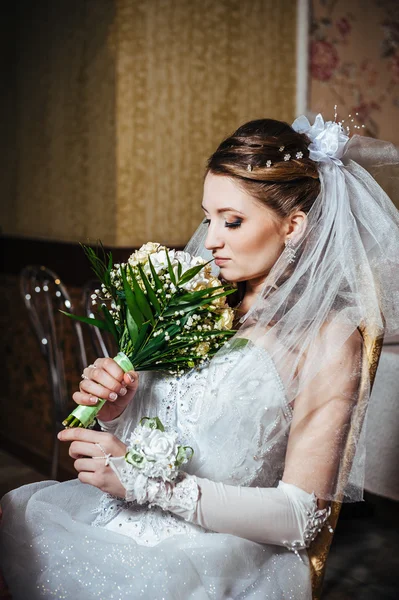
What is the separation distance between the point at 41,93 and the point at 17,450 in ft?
7.82

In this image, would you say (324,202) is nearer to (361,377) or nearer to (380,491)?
(361,377)

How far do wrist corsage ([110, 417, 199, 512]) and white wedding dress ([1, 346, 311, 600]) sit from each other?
4.4 inches

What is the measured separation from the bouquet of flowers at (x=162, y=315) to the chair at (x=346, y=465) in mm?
292

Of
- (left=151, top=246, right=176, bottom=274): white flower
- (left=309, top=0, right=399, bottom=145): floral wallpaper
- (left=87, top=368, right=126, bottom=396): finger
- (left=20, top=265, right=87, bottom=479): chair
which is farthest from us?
(left=309, top=0, right=399, bottom=145): floral wallpaper

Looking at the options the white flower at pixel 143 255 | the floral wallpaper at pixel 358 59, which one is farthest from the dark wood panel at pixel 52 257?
the white flower at pixel 143 255

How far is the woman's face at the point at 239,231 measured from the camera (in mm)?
1578

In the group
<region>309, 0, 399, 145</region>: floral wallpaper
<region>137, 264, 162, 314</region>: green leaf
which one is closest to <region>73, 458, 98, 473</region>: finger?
<region>137, 264, 162, 314</region>: green leaf

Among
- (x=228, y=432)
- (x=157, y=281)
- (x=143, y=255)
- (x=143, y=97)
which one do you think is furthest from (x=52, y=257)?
(x=228, y=432)

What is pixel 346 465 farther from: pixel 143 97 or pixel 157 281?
pixel 143 97

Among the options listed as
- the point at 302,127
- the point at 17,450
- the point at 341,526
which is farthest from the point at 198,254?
the point at 17,450

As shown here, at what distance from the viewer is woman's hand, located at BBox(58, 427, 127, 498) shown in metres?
1.32

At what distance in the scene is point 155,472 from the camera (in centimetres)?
129

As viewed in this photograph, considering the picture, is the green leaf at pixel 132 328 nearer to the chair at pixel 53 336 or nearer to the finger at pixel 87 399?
the finger at pixel 87 399

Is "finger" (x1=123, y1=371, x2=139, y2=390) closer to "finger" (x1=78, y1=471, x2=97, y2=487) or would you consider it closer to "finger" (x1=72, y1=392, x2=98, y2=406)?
"finger" (x1=72, y1=392, x2=98, y2=406)
